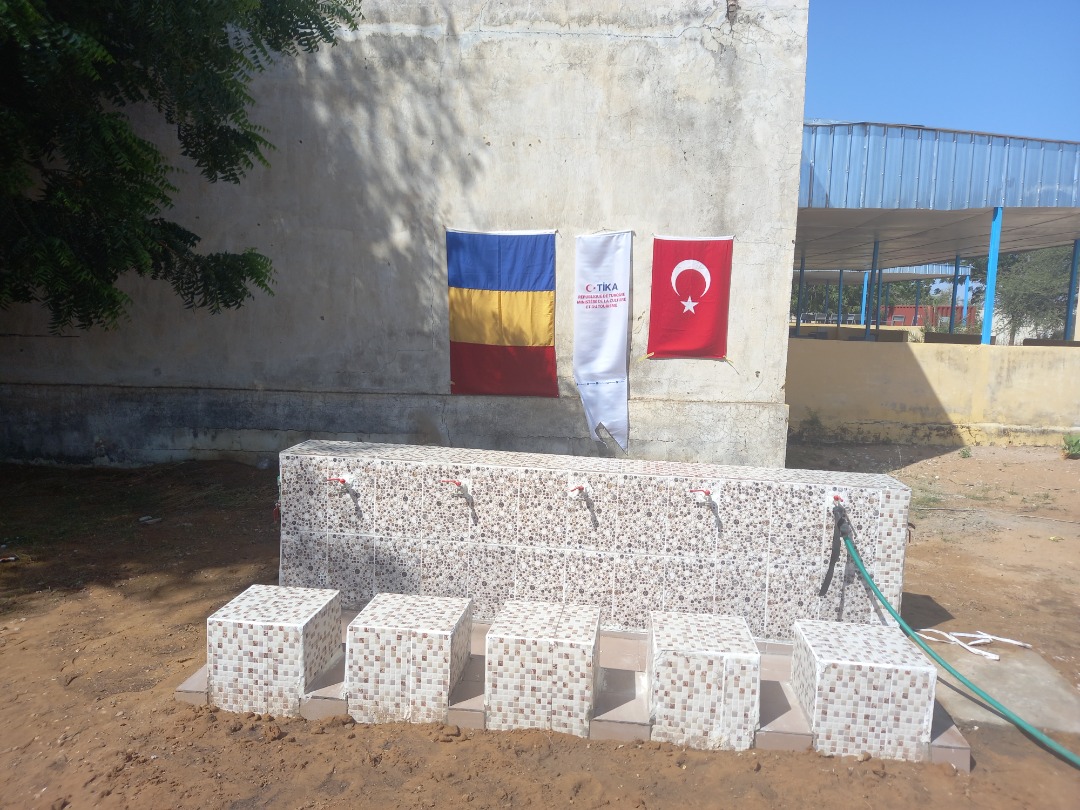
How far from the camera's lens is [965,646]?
15.0 feet

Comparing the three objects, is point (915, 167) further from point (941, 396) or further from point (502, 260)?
point (502, 260)

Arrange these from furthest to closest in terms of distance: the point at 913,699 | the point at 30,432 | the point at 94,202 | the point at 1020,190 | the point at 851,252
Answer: the point at 851,252
the point at 1020,190
the point at 30,432
the point at 94,202
the point at 913,699

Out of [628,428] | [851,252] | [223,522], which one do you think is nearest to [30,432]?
[223,522]

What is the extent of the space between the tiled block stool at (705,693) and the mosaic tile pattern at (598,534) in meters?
0.93

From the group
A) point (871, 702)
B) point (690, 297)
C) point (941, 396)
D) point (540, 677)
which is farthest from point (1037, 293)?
point (540, 677)

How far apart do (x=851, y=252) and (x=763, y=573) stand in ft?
56.8

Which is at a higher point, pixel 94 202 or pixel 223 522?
pixel 94 202

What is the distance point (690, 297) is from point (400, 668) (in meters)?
5.70

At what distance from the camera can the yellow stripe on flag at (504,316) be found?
8367 mm

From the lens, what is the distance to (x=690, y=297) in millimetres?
8195

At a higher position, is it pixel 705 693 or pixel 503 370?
pixel 503 370

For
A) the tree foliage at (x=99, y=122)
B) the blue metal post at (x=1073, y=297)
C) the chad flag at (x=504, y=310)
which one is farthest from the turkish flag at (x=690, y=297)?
the blue metal post at (x=1073, y=297)

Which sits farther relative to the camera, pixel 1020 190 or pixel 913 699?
pixel 1020 190

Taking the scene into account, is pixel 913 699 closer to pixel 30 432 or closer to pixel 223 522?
pixel 223 522
